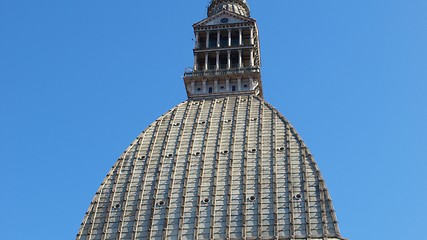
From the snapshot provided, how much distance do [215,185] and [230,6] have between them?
25.1m

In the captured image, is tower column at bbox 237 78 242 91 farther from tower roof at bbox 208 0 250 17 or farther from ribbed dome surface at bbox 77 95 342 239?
tower roof at bbox 208 0 250 17

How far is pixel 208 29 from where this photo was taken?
6344 cm

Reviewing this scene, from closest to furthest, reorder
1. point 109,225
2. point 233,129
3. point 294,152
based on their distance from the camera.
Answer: point 109,225, point 294,152, point 233,129

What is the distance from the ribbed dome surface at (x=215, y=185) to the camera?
147 feet

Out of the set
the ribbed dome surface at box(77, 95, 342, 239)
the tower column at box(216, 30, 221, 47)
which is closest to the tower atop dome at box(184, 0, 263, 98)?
the tower column at box(216, 30, 221, 47)

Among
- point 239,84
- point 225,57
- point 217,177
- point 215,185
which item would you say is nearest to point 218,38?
point 225,57

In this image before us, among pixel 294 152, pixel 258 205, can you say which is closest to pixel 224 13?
pixel 294 152

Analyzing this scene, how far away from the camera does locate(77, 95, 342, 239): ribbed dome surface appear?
44688mm

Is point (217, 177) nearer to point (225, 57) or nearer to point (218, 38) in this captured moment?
point (225, 57)

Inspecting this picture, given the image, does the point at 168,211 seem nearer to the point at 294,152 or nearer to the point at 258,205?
the point at 258,205

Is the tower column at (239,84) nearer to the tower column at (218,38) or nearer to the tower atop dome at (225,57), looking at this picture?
the tower atop dome at (225,57)

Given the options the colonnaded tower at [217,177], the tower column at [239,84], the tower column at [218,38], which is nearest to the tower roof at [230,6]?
the tower column at [218,38]

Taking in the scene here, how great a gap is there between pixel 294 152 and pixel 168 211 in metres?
9.75

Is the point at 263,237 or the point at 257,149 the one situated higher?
the point at 257,149
